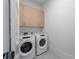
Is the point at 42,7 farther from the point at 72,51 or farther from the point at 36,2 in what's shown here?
the point at 72,51

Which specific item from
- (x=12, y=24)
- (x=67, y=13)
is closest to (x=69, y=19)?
(x=67, y=13)

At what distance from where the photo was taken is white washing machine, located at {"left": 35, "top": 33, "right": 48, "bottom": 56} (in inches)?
83.0

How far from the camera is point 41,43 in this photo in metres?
2.30

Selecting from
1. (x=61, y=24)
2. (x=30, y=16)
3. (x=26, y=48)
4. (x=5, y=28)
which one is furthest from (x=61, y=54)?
(x=5, y=28)

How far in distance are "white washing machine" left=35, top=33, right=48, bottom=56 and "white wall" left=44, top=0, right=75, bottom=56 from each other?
245 millimetres

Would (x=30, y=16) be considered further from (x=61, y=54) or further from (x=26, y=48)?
(x=61, y=54)

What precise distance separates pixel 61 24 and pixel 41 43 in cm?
102

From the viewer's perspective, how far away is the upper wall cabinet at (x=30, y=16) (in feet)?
6.69

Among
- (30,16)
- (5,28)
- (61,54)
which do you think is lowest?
(61,54)

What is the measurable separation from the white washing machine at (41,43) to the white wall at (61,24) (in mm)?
245

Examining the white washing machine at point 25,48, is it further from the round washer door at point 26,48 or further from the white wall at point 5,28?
the white wall at point 5,28

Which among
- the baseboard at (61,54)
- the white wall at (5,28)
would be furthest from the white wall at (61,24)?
the white wall at (5,28)

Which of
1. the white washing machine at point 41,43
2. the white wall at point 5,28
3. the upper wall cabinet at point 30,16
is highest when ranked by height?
the upper wall cabinet at point 30,16

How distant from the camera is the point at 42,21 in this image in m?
Result: 2.77
